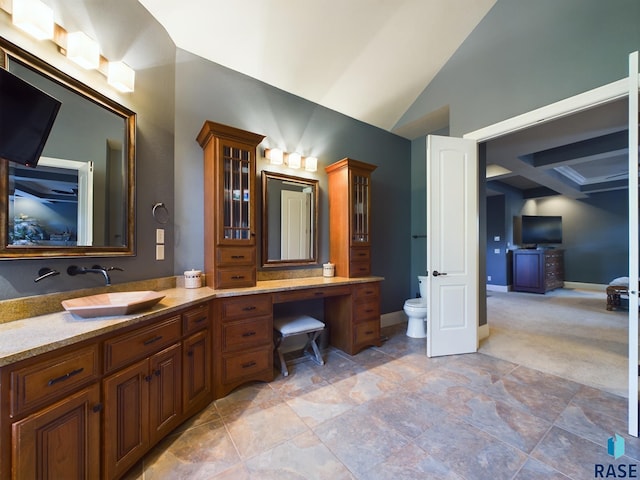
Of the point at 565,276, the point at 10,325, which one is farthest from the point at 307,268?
the point at 565,276

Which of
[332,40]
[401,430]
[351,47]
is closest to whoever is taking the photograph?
[401,430]

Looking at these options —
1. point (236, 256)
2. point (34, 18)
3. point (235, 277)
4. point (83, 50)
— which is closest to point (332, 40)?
point (83, 50)

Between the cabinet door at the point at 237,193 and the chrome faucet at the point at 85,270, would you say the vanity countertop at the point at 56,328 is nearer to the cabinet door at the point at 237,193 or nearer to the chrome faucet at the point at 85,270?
the chrome faucet at the point at 85,270

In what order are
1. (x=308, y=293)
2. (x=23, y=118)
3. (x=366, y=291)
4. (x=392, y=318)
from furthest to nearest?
(x=392, y=318), (x=366, y=291), (x=308, y=293), (x=23, y=118)

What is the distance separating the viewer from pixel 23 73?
4.60ft

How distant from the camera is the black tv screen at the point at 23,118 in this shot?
122 cm

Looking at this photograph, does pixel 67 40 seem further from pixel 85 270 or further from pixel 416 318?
pixel 416 318

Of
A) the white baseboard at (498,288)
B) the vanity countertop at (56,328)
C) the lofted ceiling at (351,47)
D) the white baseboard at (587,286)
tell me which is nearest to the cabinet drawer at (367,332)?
the vanity countertop at (56,328)

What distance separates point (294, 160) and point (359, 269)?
1.47m

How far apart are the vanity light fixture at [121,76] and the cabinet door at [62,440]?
1931 mm

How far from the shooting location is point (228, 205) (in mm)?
2289

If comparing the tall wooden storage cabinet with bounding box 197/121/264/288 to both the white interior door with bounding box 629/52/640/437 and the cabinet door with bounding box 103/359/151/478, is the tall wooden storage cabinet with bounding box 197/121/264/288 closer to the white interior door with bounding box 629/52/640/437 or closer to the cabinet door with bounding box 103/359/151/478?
the cabinet door with bounding box 103/359/151/478

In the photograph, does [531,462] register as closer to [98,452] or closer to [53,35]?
[98,452]

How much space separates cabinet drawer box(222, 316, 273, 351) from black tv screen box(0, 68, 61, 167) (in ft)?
5.05
